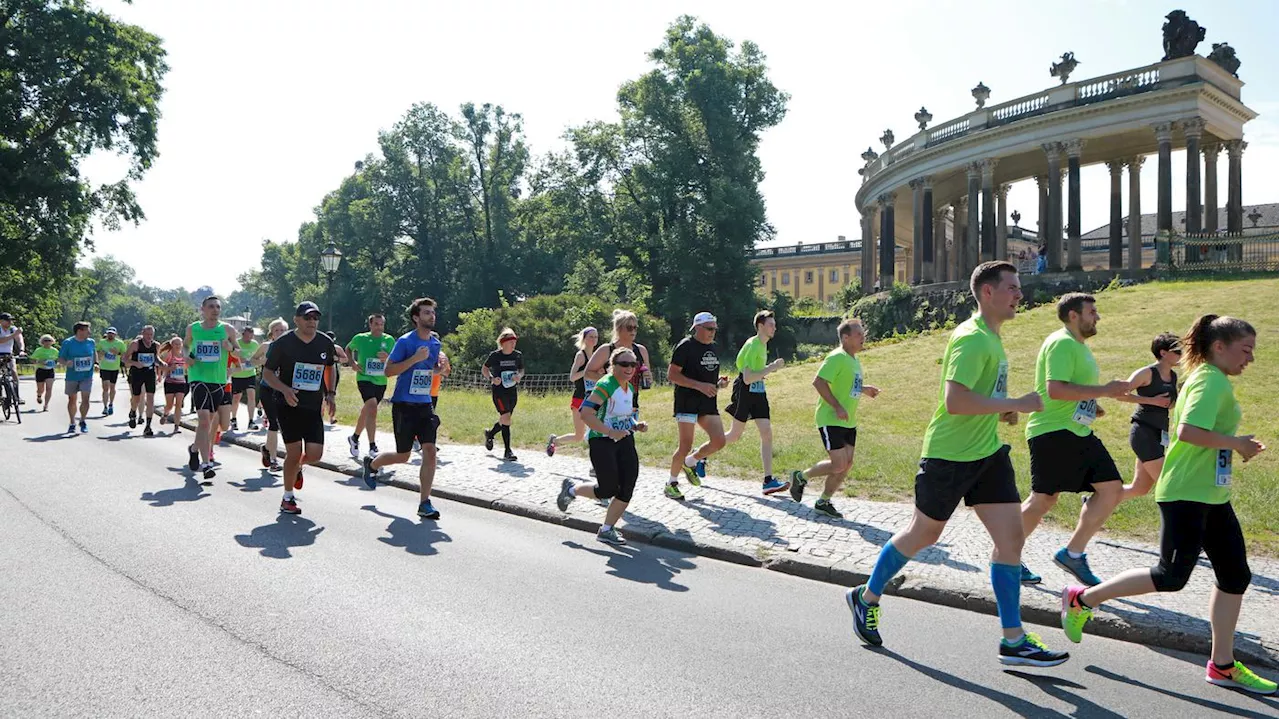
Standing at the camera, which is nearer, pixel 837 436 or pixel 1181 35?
pixel 837 436

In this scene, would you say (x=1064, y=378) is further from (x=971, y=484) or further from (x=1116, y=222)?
(x=1116, y=222)

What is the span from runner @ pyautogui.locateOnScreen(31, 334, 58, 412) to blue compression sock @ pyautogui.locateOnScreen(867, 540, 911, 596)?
65.7 ft

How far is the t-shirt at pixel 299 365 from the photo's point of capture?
873 cm

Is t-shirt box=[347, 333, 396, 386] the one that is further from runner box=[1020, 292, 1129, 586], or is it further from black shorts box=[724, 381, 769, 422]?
runner box=[1020, 292, 1129, 586]

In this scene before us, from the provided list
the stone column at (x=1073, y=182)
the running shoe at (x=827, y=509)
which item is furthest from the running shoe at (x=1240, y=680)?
the stone column at (x=1073, y=182)

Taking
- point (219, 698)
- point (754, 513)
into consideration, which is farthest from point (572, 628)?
point (754, 513)

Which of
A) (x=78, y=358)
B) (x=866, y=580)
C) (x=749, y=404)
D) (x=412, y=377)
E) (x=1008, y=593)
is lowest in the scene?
(x=866, y=580)

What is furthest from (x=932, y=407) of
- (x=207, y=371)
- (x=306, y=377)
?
(x=207, y=371)

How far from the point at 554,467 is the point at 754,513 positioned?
3.95m

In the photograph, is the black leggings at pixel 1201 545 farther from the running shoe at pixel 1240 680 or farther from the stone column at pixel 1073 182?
the stone column at pixel 1073 182

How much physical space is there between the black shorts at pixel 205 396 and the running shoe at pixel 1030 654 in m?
10.2

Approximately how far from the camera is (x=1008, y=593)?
15.2ft

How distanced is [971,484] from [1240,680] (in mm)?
1540

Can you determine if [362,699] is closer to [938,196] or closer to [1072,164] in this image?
[1072,164]
